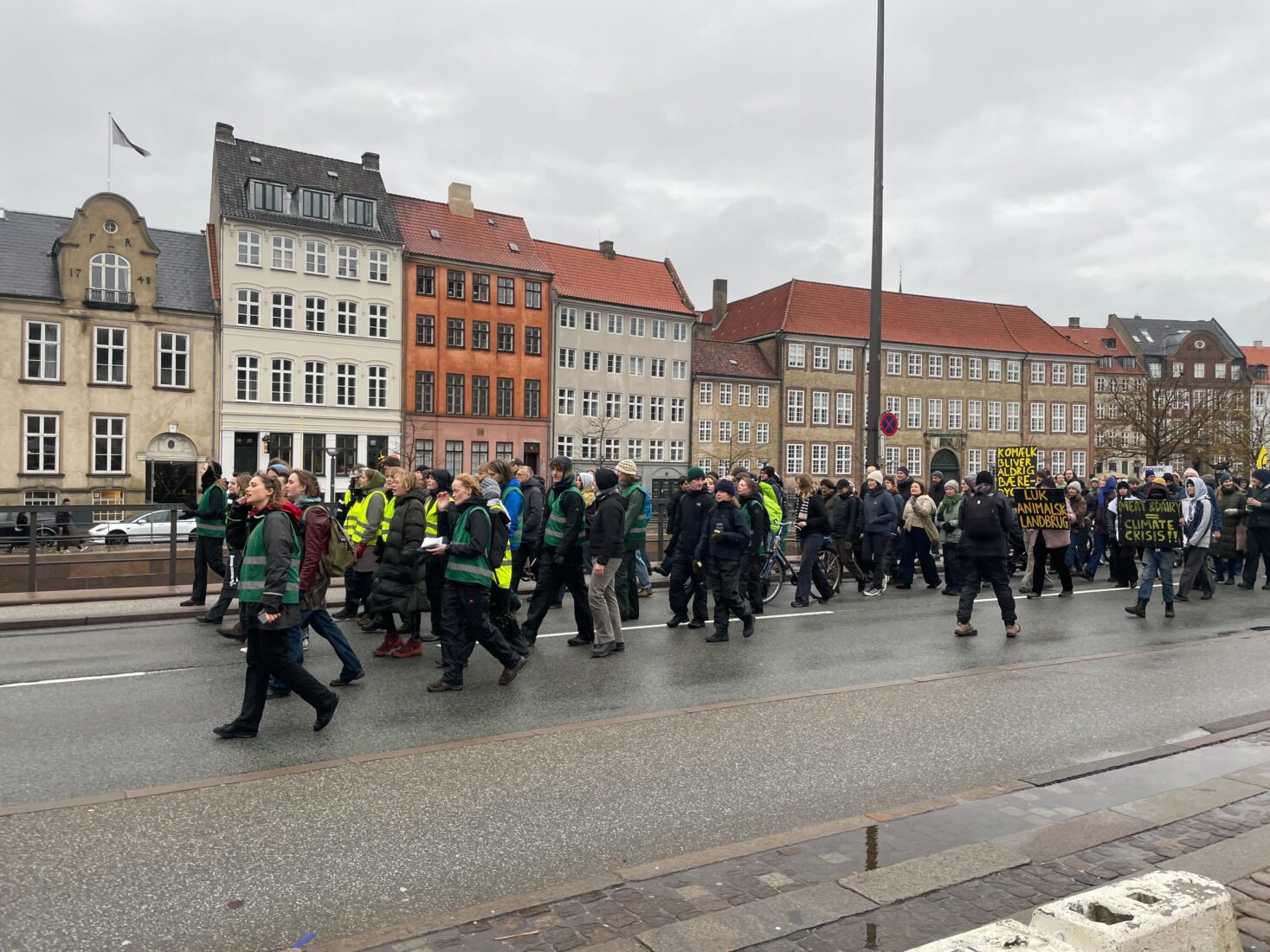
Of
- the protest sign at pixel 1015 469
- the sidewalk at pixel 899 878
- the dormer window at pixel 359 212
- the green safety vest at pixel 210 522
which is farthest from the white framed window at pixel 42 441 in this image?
the sidewalk at pixel 899 878

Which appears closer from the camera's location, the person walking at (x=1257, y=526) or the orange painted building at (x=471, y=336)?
the person walking at (x=1257, y=526)

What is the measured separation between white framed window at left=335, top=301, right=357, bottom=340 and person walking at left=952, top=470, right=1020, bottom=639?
40865 mm

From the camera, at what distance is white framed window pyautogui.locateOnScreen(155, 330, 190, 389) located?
43.2 m

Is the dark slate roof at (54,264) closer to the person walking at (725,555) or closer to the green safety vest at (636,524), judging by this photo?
the green safety vest at (636,524)

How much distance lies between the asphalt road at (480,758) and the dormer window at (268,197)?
39641 millimetres

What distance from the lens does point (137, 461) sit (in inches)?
1665

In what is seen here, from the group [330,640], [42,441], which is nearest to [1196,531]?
[330,640]

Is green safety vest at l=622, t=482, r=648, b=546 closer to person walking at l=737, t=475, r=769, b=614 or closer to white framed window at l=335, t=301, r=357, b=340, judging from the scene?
person walking at l=737, t=475, r=769, b=614

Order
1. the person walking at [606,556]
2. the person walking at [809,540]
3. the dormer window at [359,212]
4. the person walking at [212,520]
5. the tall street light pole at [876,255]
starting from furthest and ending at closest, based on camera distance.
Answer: the dormer window at [359,212]
the tall street light pole at [876,255]
the person walking at [809,540]
the person walking at [212,520]
the person walking at [606,556]

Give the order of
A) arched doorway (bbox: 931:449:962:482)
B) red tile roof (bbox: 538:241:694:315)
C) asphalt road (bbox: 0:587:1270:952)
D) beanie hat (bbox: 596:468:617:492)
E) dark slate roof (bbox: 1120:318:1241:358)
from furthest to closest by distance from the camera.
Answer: dark slate roof (bbox: 1120:318:1241:358), arched doorway (bbox: 931:449:962:482), red tile roof (bbox: 538:241:694:315), beanie hat (bbox: 596:468:617:492), asphalt road (bbox: 0:587:1270:952)

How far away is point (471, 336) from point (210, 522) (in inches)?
1643

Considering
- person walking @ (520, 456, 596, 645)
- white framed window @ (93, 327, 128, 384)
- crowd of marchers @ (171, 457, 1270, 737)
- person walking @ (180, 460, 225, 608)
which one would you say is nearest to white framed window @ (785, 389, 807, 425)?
white framed window @ (93, 327, 128, 384)

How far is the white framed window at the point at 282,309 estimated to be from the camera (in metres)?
46.5

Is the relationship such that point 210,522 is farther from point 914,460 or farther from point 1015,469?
point 914,460
